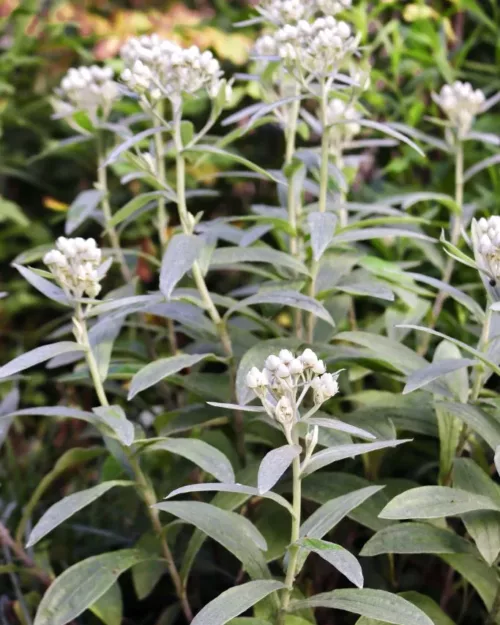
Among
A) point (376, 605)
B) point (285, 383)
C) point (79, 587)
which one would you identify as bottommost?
point (79, 587)

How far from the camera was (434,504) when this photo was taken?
945mm

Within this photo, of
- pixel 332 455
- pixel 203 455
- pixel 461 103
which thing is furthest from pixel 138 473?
pixel 461 103

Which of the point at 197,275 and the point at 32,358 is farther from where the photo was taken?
the point at 197,275

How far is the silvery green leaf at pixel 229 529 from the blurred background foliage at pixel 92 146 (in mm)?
607

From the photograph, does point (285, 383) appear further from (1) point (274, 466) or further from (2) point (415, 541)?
(2) point (415, 541)

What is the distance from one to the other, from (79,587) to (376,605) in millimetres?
411

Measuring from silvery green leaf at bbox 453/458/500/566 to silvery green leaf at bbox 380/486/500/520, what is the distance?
0.03 meters

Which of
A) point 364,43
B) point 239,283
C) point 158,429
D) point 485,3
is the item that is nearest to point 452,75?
point 364,43

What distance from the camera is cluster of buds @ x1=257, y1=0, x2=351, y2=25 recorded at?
1220mm

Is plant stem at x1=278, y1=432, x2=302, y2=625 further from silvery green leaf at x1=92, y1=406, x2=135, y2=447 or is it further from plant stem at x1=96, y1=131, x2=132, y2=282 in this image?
plant stem at x1=96, y1=131, x2=132, y2=282

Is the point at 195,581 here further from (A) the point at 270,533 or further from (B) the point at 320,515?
(B) the point at 320,515

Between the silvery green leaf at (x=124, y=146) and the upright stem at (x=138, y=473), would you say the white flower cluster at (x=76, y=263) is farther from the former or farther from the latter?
the silvery green leaf at (x=124, y=146)

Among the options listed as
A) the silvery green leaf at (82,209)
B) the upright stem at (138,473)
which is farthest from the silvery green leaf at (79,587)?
the silvery green leaf at (82,209)

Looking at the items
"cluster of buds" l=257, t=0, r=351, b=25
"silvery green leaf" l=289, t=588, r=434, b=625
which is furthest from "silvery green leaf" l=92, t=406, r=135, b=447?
"cluster of buds" l=257, t=0, r=351, b=25
